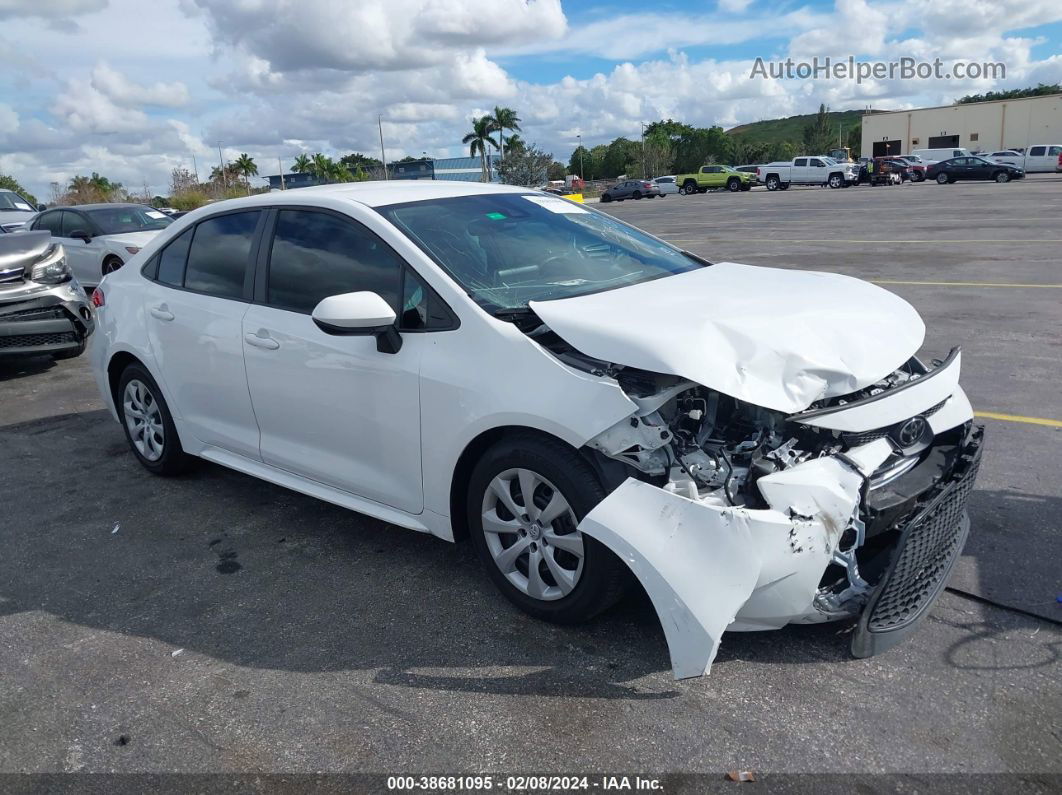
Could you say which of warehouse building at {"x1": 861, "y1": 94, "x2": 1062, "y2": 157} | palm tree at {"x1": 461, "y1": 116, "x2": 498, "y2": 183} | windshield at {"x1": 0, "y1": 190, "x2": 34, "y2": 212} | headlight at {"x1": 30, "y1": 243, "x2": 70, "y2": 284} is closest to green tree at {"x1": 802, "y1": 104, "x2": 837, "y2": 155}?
warehouse building at {"x1": 861, "y1": 94, "x2": 1062, "y2": 157}

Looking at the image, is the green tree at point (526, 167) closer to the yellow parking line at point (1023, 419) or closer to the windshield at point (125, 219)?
the windshield at point (125, 219)

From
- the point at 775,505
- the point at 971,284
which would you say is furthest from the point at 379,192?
the point at 971,284

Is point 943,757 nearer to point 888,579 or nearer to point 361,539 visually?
point 888,579

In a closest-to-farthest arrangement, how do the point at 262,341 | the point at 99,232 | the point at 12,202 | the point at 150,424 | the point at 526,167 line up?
the point at 262,341 → the point at 150,424 → the point at 99,232 → the point at 12,202 → the point at 526,167

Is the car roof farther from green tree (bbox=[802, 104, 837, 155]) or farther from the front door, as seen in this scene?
green tree (bbox=[802, 104, 837, 155])

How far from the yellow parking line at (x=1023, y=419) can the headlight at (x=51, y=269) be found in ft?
26.9

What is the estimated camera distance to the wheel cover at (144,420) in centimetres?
514

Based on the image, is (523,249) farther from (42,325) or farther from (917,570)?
(42,325)

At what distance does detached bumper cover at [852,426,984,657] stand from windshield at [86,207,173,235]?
40.8 ft

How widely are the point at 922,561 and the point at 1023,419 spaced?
3034 mm

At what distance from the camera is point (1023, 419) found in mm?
5477

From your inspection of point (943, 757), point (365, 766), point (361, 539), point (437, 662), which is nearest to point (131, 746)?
point (365, 766)

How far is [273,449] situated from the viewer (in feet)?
13.9

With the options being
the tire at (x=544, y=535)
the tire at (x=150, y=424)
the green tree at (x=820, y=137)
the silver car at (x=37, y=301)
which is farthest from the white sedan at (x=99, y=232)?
the green tree at (x=820, y=137)
